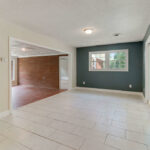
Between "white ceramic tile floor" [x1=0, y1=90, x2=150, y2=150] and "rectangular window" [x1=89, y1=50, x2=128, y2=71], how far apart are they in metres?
2.67

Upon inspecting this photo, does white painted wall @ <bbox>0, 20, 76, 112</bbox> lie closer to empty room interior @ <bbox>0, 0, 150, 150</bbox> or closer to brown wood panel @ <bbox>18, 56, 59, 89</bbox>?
empty room interior @ <bbox>0, 0, 150, 150</bbox>

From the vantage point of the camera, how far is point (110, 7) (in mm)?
2104

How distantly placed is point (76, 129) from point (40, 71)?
19.0 ft

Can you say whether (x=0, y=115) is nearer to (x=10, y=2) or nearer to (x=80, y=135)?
(x=80, y=135)

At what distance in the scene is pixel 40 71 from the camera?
721 centimetres

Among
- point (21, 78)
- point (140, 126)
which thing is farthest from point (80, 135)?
point (21, 78)

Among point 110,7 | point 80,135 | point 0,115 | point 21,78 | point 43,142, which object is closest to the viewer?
point 43,142

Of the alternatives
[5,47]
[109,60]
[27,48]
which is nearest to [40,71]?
[27,48]

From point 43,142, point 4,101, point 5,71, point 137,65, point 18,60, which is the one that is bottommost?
point 43,142

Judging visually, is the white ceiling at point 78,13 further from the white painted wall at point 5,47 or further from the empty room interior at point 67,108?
the white painted wall at point 5,47

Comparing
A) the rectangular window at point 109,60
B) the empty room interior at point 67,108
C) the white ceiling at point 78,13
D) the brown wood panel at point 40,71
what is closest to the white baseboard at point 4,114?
the empty room interior at point 67,108

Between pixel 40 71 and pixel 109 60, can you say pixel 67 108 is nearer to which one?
pixel 109 60

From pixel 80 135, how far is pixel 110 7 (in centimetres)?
249

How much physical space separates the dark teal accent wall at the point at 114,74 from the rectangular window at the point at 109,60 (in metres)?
0.17
